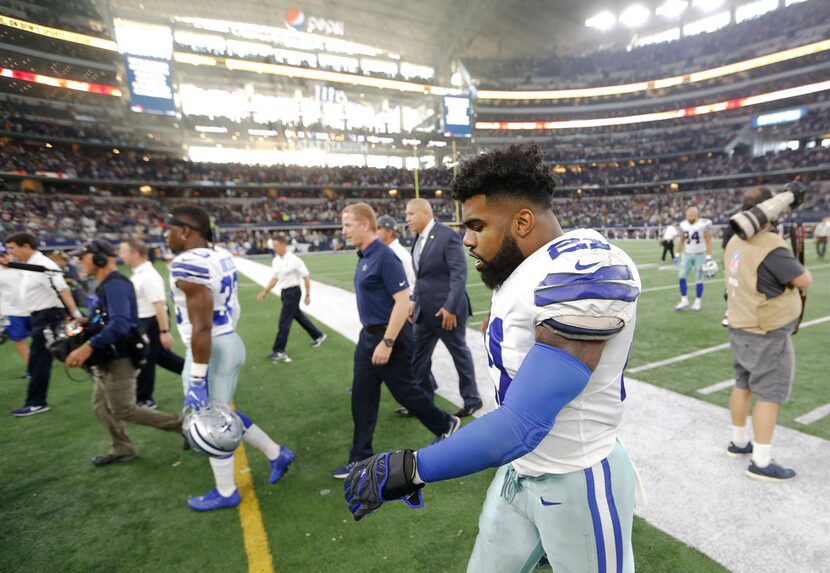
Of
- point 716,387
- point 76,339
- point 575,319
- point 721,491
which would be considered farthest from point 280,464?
point 716,387

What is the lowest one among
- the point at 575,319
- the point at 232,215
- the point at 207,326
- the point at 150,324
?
the point at 150,324

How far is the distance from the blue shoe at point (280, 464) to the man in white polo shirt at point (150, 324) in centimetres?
248

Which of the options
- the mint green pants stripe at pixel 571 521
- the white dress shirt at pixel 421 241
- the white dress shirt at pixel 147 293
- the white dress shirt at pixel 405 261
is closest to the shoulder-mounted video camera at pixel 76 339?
the white dress shirt at pixel 147 293

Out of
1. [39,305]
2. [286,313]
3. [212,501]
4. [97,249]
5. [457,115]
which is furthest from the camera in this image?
[457,115]

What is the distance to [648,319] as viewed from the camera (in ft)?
27.6

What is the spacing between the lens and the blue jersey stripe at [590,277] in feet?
3.47

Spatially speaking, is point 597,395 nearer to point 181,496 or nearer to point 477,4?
point 181,496

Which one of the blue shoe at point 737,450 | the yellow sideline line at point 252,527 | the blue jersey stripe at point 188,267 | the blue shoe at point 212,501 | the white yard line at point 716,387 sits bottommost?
the yellow sideline line at point 252,527

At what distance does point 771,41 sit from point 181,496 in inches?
2828

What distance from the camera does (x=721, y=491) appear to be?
2.98 m

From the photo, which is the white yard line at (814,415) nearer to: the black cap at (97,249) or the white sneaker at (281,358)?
the white sneaker at (281,358)

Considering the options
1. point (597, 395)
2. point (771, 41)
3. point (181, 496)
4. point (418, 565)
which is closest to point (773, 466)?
point (418, 565)

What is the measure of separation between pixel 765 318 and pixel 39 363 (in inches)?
298

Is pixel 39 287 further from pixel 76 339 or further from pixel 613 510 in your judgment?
pixel 613 510
